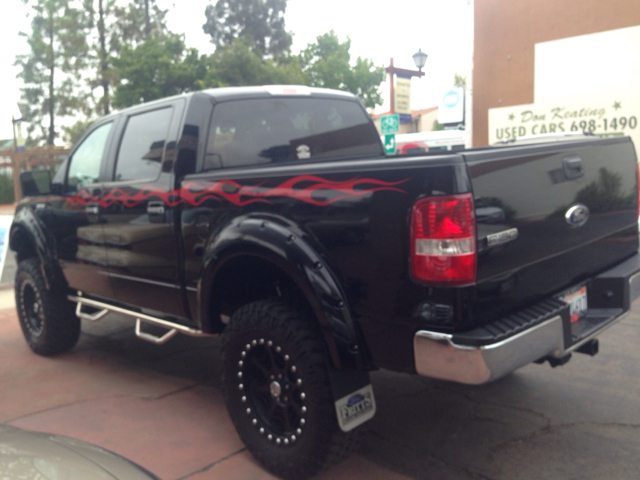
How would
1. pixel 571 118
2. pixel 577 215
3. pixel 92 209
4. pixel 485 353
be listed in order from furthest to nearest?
pixel 571 118
pixel 92 209
pixel 577 215
pixel 485 353

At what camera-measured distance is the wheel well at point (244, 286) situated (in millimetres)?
2965

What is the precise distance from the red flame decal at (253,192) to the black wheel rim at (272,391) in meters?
0.69

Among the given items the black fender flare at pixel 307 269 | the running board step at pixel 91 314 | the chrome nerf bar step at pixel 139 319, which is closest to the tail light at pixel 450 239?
the black fender flare at pixel 307 269

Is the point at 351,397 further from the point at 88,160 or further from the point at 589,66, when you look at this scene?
the point at 589,66

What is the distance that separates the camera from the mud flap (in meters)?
2.52

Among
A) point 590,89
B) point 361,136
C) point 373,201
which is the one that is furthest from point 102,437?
point 590,89

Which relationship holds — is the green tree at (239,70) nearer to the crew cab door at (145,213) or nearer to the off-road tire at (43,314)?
the off-road tire at (43,314)

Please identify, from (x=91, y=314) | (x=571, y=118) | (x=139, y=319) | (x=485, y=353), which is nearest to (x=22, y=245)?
(x=91, y=314)

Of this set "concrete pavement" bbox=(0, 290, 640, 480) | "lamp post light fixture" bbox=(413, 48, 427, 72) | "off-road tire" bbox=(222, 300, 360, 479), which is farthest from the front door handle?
"lamp post light fixture" bbox=(413, 48, 427, 72)

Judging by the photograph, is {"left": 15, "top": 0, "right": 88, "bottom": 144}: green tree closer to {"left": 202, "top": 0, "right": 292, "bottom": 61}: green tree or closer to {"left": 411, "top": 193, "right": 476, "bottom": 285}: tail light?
{"left": 202, "top": 0, "right": 292, "bottom": 61}: green tree

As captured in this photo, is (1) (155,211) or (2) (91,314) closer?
(1) (155,211)

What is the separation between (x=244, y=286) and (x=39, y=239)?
7.71ft

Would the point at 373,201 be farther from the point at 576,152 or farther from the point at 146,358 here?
the point at 146,358

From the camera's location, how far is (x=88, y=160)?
4.43m
